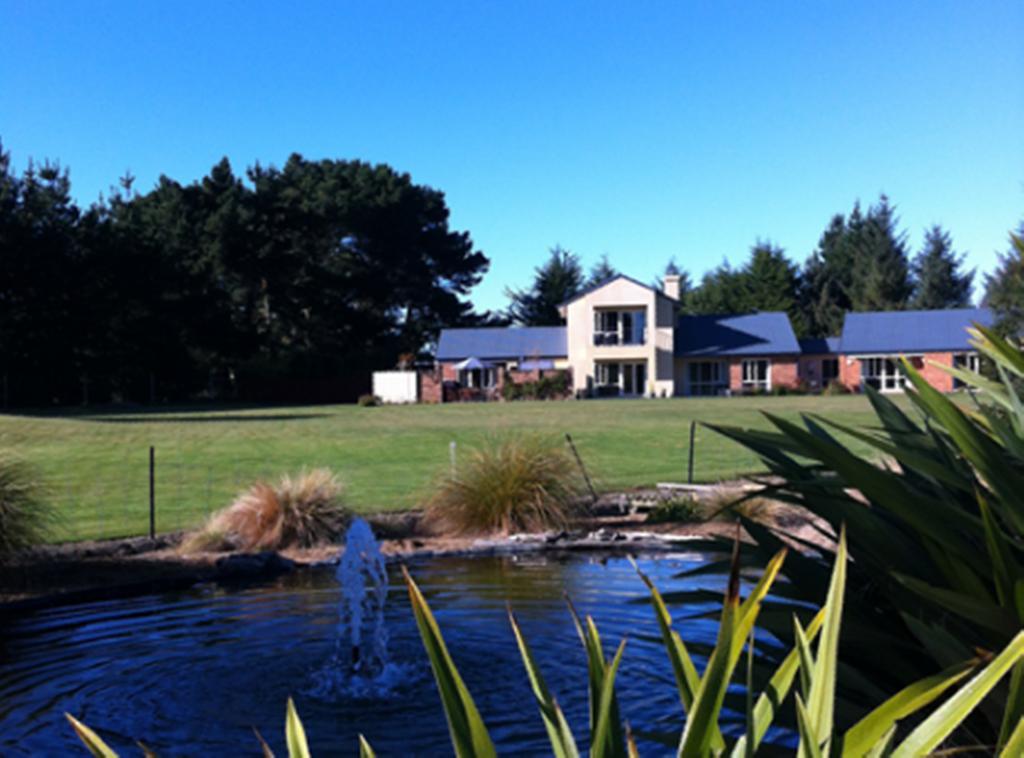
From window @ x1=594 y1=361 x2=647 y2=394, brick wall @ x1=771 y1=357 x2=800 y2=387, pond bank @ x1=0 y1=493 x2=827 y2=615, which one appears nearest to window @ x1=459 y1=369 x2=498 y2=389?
window @ x1=594 y1=361 x2=647 y2=394

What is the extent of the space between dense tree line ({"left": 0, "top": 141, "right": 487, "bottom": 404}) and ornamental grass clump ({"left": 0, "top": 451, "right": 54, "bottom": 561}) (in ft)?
120

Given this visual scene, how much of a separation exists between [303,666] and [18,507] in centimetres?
384

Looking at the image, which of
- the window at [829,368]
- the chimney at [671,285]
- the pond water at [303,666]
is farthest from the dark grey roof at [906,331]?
the pond water at [303,666]

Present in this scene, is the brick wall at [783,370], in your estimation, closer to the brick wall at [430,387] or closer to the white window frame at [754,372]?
the white window frame at [754,372]

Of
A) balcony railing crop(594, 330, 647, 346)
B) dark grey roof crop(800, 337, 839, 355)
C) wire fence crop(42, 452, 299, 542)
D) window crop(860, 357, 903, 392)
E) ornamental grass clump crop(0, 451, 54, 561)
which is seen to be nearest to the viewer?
ornamental grass clump crop(0, 451, 54, 561)

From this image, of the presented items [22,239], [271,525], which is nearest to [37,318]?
[22,239]

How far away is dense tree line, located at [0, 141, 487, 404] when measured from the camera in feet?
147

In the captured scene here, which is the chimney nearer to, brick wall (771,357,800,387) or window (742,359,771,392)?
window (742,359,771,392)

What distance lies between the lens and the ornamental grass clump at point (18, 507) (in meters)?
9.20

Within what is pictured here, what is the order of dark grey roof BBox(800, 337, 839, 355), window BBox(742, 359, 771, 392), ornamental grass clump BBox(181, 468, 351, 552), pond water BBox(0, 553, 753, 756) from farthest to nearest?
dark grey roof BBox(800, 337, 839, 355)
window BBox(742, 359, 771, 392)
ornamental grass clump BBox(181, 468, 351, 552)
pond water BBox(0, 553, 753, 756)

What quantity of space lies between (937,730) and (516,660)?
232 inches

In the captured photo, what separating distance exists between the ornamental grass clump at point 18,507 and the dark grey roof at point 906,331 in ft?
168

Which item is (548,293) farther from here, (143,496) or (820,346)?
(143,496)

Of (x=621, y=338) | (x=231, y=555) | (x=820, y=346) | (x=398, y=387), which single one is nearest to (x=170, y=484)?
(x=231, y=555)
